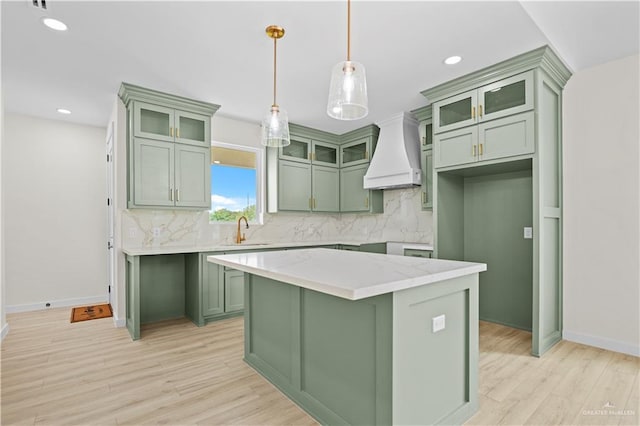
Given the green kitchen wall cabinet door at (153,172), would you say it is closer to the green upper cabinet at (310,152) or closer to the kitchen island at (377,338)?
the green upper cabinet at (310,152)

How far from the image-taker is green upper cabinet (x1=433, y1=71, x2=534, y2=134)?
9.57ft

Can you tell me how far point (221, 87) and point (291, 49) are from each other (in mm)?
1122

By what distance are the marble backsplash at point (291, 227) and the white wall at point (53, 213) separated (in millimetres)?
1450

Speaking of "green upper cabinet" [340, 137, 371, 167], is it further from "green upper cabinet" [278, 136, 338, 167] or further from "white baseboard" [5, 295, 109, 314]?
"white baseboard" [5, 295, 109, 314]

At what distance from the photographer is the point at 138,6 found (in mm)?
2236

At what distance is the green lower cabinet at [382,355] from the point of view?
1580mm

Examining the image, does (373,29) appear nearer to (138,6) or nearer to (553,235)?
(138,6)

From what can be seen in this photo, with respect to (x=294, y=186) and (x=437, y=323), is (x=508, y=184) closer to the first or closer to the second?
(x=437, y=323)

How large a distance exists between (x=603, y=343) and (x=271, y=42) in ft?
12.7

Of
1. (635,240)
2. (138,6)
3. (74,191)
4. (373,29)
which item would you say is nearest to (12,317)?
(74,191)

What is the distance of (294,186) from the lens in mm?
5023

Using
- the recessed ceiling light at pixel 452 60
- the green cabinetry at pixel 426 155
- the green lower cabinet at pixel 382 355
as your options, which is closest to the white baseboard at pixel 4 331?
the green lower cabinet at pixel 382 355

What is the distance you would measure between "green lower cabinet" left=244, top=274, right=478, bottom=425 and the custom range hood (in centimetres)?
254

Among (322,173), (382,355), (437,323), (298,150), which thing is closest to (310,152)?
(298,150)
